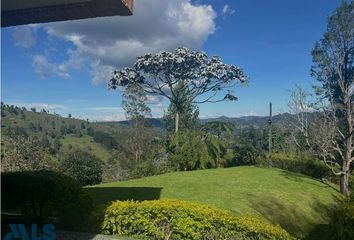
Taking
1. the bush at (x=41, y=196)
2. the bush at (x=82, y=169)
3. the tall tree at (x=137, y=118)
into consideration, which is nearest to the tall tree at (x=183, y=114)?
the tall tree at (x=137, y=118)

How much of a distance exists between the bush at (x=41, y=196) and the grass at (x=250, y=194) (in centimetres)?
414

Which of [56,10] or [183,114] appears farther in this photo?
[183,114]

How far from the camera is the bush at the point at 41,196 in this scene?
7566mm

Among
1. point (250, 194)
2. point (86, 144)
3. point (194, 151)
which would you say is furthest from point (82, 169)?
point (86, 144)

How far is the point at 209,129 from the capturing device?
34.3 m

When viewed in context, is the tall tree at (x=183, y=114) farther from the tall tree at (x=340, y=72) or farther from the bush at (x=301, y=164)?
the tall tree at (x=340, y=72)

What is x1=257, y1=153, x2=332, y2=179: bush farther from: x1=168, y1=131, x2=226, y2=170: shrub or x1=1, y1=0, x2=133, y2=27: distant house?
x1=1, y1=0, x2=133, y2=27: distant house

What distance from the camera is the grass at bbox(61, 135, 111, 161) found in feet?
222

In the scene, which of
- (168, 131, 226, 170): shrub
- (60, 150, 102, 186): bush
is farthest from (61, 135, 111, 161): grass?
(60, 150, 102, 186): bush

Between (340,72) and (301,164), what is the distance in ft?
28.2

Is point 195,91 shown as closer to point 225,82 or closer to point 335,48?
point 225,82

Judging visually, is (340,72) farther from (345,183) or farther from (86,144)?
(86,144)

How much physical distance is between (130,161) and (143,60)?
9029 millimetres
